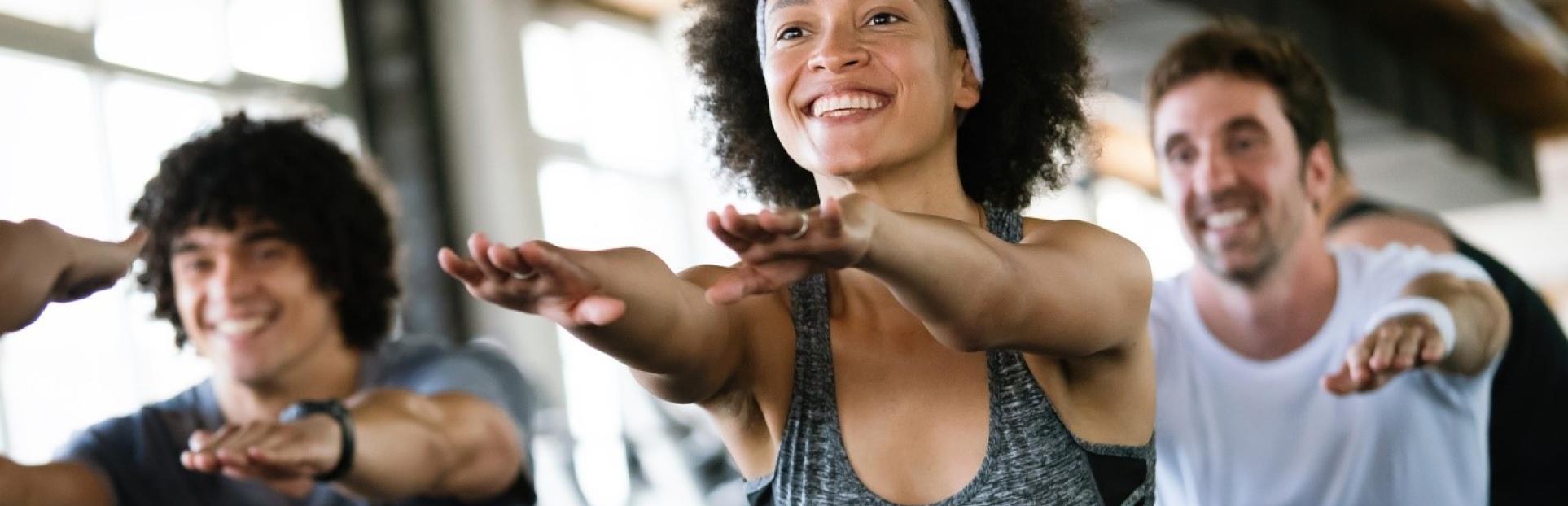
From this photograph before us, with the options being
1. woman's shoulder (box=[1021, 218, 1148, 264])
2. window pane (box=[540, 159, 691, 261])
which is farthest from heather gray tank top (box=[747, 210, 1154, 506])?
window pane (box=[540, 159, 691, 261])

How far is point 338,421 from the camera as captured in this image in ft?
8.05

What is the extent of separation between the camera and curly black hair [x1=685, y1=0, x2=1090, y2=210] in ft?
6.98

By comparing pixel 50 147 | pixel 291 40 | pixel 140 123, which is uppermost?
pixel 291 40

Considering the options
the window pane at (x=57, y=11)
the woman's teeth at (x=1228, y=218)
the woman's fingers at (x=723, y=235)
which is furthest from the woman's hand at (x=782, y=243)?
the window pane at (x=57, y=11)

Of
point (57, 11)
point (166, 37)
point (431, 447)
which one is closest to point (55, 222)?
point (57, 11)

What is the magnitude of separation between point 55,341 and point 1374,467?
3893 mm

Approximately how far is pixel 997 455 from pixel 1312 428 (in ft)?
4.45

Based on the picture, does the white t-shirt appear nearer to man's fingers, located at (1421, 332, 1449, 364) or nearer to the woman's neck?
man's fingers, located at (1421, 332, 1449, 364)

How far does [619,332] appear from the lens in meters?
1.59

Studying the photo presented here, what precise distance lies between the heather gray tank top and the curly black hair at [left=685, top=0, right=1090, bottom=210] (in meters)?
0.31

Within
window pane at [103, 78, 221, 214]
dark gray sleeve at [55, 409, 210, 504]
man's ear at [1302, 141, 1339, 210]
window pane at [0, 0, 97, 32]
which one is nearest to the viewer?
dark gray sleeve at [55, 409, 210, 504]

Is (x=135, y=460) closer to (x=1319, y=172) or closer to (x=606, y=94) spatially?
(x=1319, y=172)

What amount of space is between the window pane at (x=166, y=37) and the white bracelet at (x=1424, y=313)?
435 cm

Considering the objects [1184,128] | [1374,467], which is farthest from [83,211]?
[1374,467]
